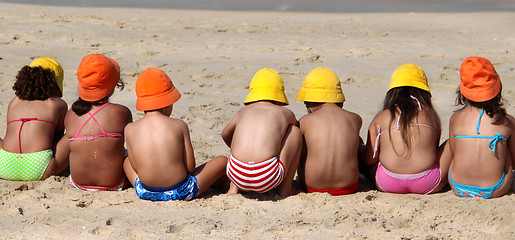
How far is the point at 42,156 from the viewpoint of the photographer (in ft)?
14.3

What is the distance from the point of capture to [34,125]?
4336 mm

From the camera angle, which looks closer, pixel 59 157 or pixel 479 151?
pixel 479 151

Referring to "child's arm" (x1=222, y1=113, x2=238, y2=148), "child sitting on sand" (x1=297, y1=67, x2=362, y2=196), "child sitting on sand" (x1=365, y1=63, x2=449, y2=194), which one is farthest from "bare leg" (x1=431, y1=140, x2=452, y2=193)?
"child's arm" (x1=222, y1=113, x2=238, y2=148)

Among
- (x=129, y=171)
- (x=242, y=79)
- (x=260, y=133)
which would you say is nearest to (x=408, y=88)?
(x=260, y=133)

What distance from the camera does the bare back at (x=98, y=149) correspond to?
413cm

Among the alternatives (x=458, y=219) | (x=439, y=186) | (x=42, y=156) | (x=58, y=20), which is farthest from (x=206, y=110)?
(x=58, y=20)

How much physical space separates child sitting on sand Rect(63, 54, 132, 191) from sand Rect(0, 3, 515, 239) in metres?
0.12

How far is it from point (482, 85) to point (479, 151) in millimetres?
407

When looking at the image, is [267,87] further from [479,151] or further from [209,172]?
[479,151]

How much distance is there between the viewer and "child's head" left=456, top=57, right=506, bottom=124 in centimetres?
388

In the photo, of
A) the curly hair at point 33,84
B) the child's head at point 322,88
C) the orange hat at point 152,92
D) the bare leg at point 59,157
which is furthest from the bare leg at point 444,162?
the curly hair at point 33,84

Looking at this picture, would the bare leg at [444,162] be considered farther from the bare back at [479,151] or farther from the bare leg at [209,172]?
the bare leg at [209,172]

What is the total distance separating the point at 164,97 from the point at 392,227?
1.59m

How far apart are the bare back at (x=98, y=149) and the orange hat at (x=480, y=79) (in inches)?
86.7
